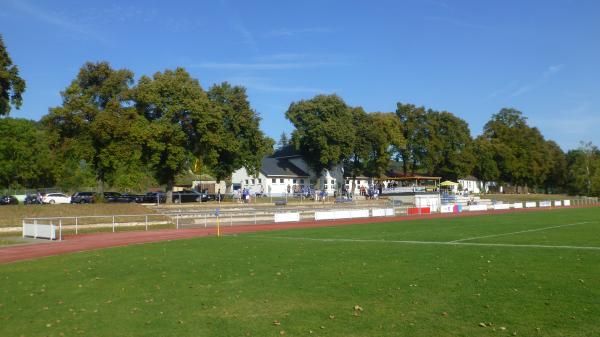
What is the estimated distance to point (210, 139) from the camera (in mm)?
51469

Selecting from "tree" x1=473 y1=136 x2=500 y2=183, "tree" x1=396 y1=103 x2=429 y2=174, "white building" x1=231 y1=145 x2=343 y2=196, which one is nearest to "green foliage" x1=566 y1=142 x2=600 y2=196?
"tree" x1=473 y1=136 x2=500 y2=183

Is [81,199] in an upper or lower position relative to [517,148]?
lower

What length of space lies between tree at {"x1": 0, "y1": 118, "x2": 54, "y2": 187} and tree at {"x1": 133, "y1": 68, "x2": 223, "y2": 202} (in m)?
20.8

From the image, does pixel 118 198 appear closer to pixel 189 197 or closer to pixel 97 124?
pixel 189 197

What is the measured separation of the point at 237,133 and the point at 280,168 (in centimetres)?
2179

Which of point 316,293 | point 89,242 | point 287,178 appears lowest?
point 89,242

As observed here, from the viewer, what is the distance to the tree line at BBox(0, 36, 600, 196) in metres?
44.8

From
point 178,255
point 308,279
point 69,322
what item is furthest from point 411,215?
point 69,322

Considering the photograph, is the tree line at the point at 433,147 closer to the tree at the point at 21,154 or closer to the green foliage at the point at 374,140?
the green foliage at the point at 374,140

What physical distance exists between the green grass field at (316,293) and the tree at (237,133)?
3780cm

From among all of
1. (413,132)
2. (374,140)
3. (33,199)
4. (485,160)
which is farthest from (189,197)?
(485,160)

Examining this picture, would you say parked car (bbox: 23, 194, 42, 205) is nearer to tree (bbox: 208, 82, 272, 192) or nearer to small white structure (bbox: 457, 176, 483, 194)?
tree (bbox: 208, 82, 272, 192)

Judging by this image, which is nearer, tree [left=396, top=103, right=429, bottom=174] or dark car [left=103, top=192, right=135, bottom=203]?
dark car [left=103, top=192, right=135, bottom=203]

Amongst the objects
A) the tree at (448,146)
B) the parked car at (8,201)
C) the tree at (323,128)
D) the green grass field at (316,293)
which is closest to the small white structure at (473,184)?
the tree at (448,146)
